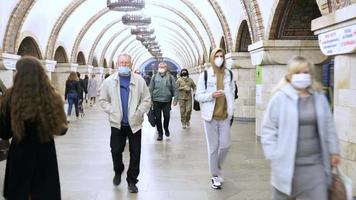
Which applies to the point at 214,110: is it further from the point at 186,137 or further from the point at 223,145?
the point at 186,137

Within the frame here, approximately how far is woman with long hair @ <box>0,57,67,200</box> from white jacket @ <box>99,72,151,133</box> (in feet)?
5.24

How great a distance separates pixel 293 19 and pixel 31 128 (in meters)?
6.99

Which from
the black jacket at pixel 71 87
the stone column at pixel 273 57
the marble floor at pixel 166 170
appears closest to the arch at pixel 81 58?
the black jacket at pixel 71 87

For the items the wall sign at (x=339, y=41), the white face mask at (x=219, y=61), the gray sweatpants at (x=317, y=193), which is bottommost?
the gray sweatpants at (x=317, y=193)

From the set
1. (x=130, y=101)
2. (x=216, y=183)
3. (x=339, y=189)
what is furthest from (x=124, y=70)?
(x=339, y=189)

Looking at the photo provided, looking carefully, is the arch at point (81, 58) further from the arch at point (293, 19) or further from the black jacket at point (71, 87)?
the arch at point (293, 19)

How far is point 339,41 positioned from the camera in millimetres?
5141

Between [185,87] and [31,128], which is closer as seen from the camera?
[31,128]

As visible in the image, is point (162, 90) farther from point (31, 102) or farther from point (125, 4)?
point (31, 102)

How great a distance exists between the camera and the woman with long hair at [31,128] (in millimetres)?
3305

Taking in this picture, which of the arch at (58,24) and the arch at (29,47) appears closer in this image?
the arch at (29,47)

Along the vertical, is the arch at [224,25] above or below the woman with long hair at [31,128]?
above

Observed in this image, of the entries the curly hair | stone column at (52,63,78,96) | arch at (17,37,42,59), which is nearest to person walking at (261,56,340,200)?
the curly hair

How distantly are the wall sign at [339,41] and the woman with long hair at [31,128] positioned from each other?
295cm
